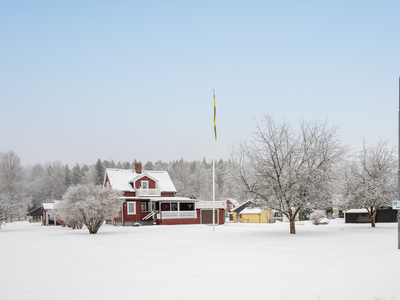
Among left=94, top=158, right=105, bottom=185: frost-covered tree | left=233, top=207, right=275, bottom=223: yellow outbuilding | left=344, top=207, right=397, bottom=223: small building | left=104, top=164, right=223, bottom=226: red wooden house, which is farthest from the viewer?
left=94, top=158, right=105, bottom=185: frost-covered tree

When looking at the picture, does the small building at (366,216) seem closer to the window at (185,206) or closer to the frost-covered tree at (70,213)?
the window at (185,206)

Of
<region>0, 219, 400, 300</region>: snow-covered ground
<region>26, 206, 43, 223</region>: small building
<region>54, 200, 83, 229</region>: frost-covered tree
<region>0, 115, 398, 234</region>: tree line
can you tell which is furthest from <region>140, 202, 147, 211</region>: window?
<region>26, 206, 43, 223</region>: small building

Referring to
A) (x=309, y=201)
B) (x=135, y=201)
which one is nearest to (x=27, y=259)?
(x=309, y=201)

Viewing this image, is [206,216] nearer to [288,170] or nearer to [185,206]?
[185,206]

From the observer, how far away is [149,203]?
4662 cm

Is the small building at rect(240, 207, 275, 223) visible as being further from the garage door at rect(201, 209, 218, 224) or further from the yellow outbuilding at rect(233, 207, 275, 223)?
the garage door at rect(201, 209, 218, 224)

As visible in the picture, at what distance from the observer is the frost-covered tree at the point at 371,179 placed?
28.4 m

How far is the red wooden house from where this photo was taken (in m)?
44.6

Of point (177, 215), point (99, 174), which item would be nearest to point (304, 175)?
point (177, 215)

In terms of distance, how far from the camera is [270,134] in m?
25.8

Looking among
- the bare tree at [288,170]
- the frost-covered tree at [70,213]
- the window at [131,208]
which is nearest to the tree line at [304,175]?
the bare tree at [288,170]

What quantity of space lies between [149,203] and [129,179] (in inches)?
204

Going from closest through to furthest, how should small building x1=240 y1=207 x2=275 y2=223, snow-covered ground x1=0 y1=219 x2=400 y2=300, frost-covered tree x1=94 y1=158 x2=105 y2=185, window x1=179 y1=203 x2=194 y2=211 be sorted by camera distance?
snow-covered ground x1=0 y1=219 x2=400 y2=300 < window x1=179 y1=203 x2=194 y2=211 < small building x1=240 y1=207 x2=275 y2=223 < frost-covered tree x1=94 y1=158 x2=105 y2=185

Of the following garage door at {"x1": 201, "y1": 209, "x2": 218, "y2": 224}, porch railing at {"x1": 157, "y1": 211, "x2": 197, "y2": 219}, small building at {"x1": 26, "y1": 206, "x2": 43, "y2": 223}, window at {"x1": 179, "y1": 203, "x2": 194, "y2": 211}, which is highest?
window at {"x1": 179, "y1": 203, "x2": 194, "y2": 211}
